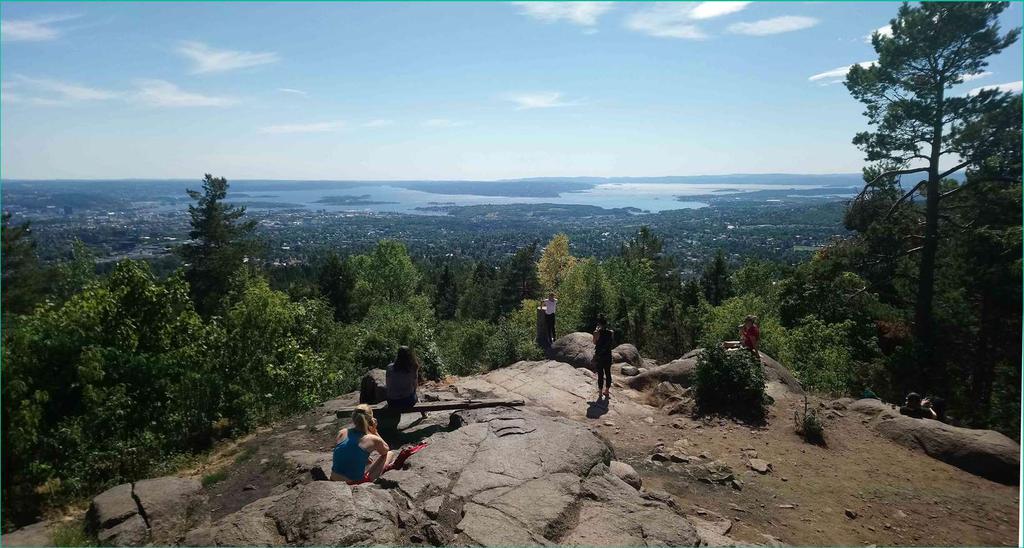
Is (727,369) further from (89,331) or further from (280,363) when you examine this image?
(89,331)

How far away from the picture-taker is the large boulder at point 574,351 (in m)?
13.6

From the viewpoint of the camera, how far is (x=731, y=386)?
945 cm

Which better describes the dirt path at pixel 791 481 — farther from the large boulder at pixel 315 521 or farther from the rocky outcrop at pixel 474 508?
the large boulder at pixel 315 521

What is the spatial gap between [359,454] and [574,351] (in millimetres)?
8958

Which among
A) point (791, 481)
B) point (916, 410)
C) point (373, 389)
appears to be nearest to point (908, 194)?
point (916, 410)

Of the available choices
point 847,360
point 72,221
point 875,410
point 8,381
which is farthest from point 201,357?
point 72,221

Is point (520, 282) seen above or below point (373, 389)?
below

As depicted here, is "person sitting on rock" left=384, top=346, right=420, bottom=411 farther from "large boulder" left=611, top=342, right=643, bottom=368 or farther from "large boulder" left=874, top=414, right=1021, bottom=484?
"large boulder" left=874, top=414, right=1021, bottom=484

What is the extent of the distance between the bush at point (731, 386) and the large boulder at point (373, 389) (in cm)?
615

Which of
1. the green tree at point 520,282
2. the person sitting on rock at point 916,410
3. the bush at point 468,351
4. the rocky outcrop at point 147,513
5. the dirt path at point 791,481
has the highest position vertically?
the rocky outcrop at point 147,513

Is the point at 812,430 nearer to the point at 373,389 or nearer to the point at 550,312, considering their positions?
the point at 373,389

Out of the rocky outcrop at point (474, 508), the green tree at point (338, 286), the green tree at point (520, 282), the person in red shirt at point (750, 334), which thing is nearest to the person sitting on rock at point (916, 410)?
the person in red shirt at point (750, 334)

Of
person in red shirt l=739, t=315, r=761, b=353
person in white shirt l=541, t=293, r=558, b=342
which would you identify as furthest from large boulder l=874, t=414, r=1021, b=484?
person in white shirt l=541, t=293, r=558, b=342

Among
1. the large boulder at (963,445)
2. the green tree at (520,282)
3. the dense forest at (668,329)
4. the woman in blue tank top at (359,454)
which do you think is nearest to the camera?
the woman in blue tank top at (359,454)
